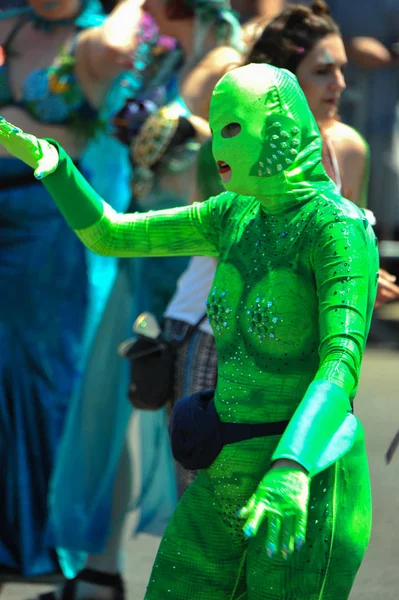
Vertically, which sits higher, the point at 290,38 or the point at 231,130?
the point at 231,130

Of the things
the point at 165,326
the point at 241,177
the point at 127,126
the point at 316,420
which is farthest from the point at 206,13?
the point at 316,420

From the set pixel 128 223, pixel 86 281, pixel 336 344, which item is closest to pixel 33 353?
pixel 86 281

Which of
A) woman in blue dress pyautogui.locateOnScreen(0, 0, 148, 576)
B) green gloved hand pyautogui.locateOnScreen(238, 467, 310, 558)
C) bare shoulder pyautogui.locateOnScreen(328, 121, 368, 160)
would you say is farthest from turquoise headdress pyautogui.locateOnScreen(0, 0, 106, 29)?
green gloved hand pyautogui.locateOnScreen(238, 467, 310, 558)

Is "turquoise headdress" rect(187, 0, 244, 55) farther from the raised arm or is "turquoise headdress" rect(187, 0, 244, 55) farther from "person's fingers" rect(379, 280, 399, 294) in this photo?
the raised arm

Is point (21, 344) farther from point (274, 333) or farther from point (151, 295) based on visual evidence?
point (274, 333)

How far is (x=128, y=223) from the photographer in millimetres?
2629

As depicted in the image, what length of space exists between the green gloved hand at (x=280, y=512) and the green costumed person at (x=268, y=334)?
26 centimetres

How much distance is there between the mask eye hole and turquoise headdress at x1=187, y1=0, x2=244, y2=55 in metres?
1.84

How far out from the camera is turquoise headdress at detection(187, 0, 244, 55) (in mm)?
4152

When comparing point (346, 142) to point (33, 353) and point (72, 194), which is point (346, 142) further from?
point (33, 353)

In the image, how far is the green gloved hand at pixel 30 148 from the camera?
2.45 meters

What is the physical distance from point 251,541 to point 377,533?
2476 millimetres

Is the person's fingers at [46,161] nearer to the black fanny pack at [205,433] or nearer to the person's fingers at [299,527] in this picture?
the black fanny pack at [205,433]

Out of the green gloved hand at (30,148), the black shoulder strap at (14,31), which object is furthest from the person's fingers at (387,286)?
the black shoulder strap at (14,31)
